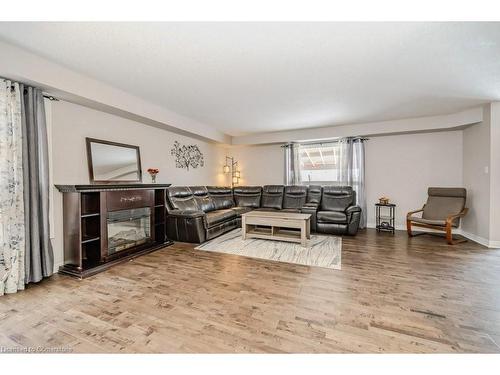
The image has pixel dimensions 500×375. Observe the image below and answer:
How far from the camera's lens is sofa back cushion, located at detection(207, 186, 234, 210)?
537 centimetres

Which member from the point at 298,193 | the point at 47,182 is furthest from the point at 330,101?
the point at 47,182

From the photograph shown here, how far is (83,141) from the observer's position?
10.0ft

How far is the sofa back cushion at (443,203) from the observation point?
4.17 meters

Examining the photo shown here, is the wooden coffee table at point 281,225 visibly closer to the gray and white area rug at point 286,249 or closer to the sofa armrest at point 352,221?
the gray and white area rug at point 286,249

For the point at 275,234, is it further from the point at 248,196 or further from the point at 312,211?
the point at 248,196

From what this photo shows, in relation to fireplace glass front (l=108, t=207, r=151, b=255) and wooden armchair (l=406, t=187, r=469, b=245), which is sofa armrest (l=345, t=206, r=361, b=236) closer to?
wooden armchair (l=406, t=187, r=469, b=245)

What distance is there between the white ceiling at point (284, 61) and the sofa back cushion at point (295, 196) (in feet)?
7.54

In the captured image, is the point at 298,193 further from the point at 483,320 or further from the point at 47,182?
the point at 47,182

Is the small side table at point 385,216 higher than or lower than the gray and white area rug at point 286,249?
higher

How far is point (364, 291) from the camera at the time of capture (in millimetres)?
2141

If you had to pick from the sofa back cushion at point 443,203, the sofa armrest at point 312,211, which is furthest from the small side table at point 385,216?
the sofa armrest at point 312,211

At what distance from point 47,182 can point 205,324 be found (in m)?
2.41

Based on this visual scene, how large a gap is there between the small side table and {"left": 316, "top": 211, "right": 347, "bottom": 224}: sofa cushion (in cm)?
106

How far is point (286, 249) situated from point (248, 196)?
2706 millimetres
